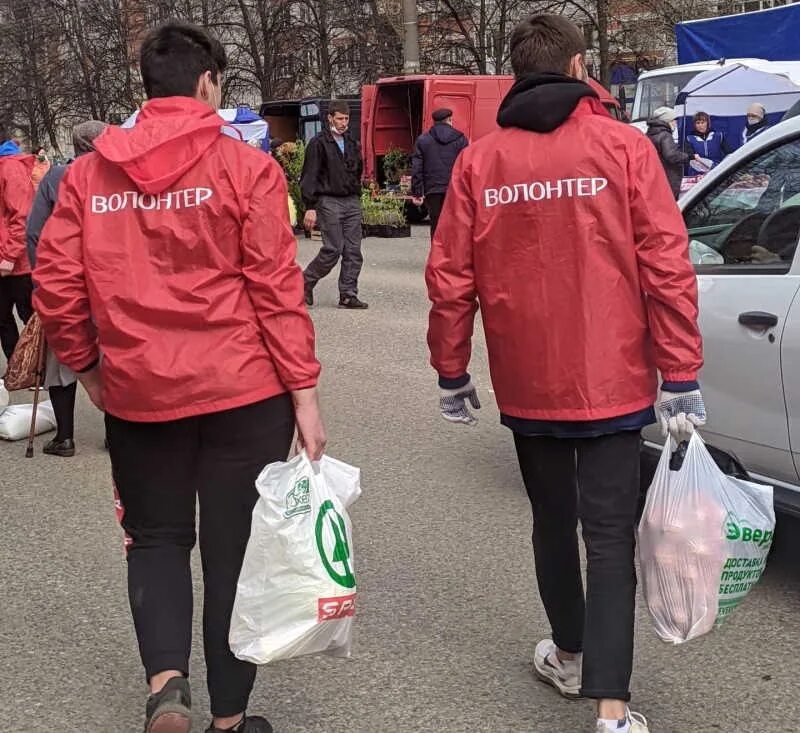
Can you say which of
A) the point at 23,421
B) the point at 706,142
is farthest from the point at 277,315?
the point at 706,142

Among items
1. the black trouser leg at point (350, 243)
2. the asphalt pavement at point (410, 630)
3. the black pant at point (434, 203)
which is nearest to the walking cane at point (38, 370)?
the asphalt pavement at point (410, 630)

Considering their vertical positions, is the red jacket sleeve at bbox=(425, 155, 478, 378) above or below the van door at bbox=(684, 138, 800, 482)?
above

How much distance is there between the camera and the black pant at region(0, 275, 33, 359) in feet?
25.8

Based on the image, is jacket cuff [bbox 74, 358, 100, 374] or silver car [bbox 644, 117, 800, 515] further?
silver car [bbox 644, 117, 800, 515]

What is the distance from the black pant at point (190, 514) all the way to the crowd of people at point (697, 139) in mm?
11318

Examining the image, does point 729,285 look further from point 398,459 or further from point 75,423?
point 75,423

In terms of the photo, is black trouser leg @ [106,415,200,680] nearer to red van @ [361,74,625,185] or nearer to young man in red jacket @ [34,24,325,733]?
young man in red jacket @ [34,24,325,733]

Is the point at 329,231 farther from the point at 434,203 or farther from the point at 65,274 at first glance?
the point at 65,274

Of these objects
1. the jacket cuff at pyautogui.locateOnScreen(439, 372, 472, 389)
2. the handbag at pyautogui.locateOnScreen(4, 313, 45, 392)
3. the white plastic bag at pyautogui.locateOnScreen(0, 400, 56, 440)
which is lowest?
the white plastic bag at pyautogui.locateOnScreen(0, 400, 56, 440)

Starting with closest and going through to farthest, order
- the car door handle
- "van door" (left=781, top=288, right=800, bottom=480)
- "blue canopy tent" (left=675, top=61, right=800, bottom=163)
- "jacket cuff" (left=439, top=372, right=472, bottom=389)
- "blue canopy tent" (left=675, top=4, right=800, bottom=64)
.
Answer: "jacket cuff" (left=439, top=372, right=472, bottom=389) → "van door" (left=781, top=288, right=800, bottom=480) → the car door handle → "blue canopy tent" (left=675, top=61, right=800, bottom=163) → "blue canopy tent" (left=675, top=4, right=800, bottom=64)

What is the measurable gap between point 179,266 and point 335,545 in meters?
0.76

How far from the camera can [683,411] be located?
9.95 feet

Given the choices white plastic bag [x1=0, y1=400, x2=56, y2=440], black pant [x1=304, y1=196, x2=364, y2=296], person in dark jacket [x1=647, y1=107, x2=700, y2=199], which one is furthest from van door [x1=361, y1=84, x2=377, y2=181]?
white plastic bag [x1=0, y1=400, x2=56, y2=440]

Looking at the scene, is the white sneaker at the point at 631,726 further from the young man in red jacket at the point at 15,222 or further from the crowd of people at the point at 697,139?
the crowd of people at the point at 697,139
